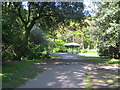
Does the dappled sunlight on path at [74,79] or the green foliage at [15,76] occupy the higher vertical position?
the green foliage at [15,76]

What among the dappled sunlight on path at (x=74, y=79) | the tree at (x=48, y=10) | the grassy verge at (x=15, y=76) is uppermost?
the tree at (x=48, y=10)

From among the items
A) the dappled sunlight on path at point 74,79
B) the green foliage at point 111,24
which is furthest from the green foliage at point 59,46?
the dappled sunlight on path at point 74,79

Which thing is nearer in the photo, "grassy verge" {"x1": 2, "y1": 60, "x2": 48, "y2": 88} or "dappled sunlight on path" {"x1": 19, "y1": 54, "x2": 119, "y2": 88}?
"dappled sunlight on path" {"x1": 19, "y1": 54, "x2": 119, "y2": 88}

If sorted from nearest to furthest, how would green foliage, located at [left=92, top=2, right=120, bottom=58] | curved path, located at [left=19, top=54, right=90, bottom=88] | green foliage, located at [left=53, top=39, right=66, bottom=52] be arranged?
curved path, located at [left=19, top=54, right=90, bottom=88], green foliage, located at [left=92, top=2, right=120, bottom=58], green foliage, located at [left=53, top=39, right=66, bottom=52]

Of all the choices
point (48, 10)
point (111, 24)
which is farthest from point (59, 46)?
point (111, 24)

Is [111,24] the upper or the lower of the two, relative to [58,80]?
upper

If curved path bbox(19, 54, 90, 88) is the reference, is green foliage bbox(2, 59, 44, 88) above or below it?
above

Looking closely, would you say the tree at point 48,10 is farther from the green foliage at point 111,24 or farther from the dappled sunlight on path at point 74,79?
the dappled sunlight on path at point 74,79

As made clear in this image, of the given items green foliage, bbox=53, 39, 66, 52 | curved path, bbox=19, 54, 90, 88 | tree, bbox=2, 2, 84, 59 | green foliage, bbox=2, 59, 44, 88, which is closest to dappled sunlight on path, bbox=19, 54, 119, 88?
curved path, bbox=19, 54, 90, 88

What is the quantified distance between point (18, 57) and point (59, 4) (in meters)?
7.22

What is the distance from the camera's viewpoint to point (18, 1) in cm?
1476

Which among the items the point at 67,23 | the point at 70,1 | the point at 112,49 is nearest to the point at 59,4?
the point at 70,1

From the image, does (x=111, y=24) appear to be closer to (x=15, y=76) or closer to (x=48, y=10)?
(x=48, y=10)

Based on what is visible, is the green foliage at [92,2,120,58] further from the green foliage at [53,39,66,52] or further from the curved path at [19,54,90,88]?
the green foliage at [53,39,66,52]
